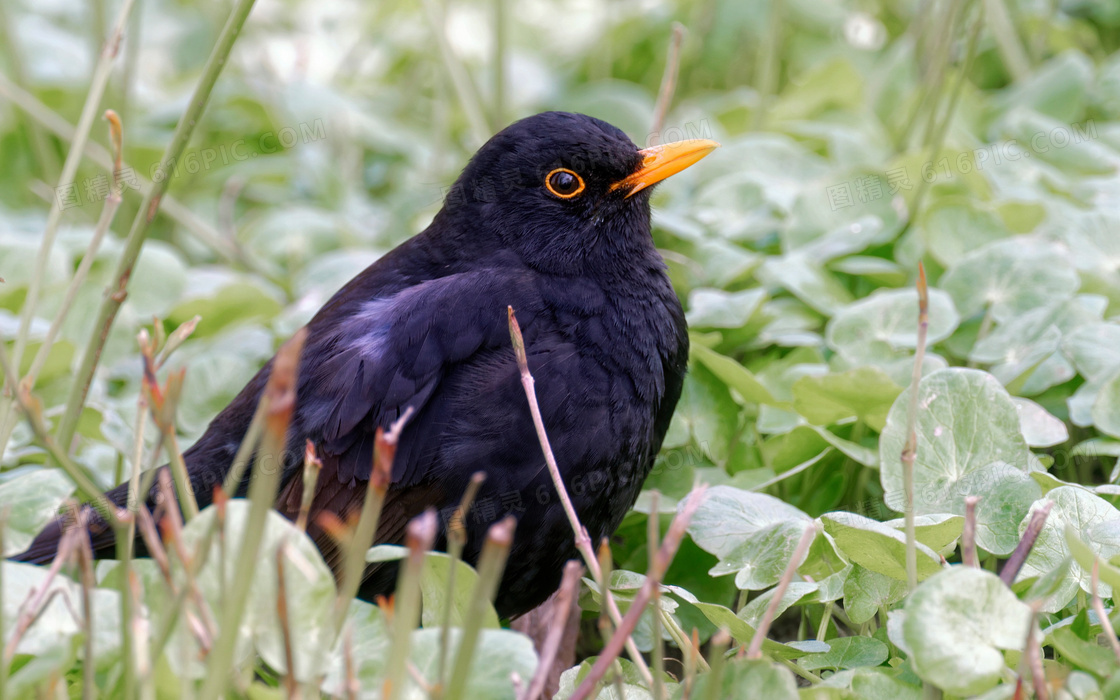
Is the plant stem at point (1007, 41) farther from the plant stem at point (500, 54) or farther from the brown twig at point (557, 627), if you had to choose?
the brown twig at point (557, 627)

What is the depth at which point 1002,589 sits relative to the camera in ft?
5.54

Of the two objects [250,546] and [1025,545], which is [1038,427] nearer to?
[1025,545]

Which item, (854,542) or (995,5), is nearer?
(854,542)

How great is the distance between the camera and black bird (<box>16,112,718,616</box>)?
228cm

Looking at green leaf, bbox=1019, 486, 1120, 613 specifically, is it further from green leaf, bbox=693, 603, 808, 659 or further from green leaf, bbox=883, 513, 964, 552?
green leaf, bbox=693, 603, 808, 659

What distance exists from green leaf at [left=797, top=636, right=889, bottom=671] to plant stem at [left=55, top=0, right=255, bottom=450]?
5.20 feet

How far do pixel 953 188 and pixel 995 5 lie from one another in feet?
Answer: 4.10

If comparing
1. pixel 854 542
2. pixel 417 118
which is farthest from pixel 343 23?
Answer: pixel 854 542

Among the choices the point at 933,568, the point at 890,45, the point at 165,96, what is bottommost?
the point at 933,568

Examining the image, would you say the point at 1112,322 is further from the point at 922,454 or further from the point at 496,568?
the point at 496,568

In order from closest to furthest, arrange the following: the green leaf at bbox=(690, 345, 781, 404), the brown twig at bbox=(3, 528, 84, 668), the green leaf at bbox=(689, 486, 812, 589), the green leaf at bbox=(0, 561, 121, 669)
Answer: the brown twig at bbox=(3, 528, 84, 668)
the green leaf at bbox=(0, 561, 121, 669)
the green leaf at bbox=(689, 486, 812, 589)
the green leaf at bbox=(690, 345, 781, 404)

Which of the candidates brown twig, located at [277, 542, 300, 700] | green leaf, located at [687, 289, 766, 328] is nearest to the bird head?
green leaf, located at [687, 289, 766, 328]

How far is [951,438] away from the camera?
230cm

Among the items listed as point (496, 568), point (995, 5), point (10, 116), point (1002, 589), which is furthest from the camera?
point (10, 116)
